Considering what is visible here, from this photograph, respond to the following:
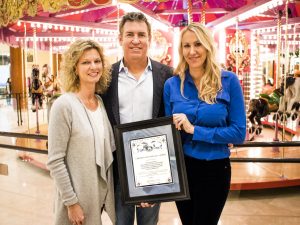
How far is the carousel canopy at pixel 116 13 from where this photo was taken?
5702 mm

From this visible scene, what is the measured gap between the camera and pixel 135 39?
7.55 feet

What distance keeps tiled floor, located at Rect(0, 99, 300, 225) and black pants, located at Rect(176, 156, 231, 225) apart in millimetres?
1981

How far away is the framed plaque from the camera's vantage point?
2043 mm

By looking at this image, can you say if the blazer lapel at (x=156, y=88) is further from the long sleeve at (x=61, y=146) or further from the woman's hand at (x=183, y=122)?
the long sleeve at (x=61, y=146)

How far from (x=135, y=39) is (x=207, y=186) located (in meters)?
0.98

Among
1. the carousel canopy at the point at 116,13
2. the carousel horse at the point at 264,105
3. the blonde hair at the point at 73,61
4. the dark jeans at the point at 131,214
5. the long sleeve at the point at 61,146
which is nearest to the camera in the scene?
the long sleeve at the point at 61,146

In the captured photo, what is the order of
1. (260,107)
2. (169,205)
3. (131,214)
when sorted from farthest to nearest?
(260,107), (169,205), (131,214)

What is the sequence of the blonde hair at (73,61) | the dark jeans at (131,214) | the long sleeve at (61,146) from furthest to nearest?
1. the dark jeans at (131,214)
2. the blonde hair at (73,61)
3. the long sleeve at (61,146)

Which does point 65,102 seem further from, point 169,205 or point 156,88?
point 169,205

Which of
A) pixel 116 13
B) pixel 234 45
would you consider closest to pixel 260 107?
pixel 234 45

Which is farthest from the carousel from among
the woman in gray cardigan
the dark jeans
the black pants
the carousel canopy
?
the woman in gray cardigan

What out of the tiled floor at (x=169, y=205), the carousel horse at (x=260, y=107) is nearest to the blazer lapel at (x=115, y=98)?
the tiled floor at (x=169, y=205)

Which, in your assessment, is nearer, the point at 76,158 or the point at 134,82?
the point at 76,158

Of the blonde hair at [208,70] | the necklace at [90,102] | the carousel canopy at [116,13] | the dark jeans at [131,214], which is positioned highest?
the carousel canopy at [116,13]
